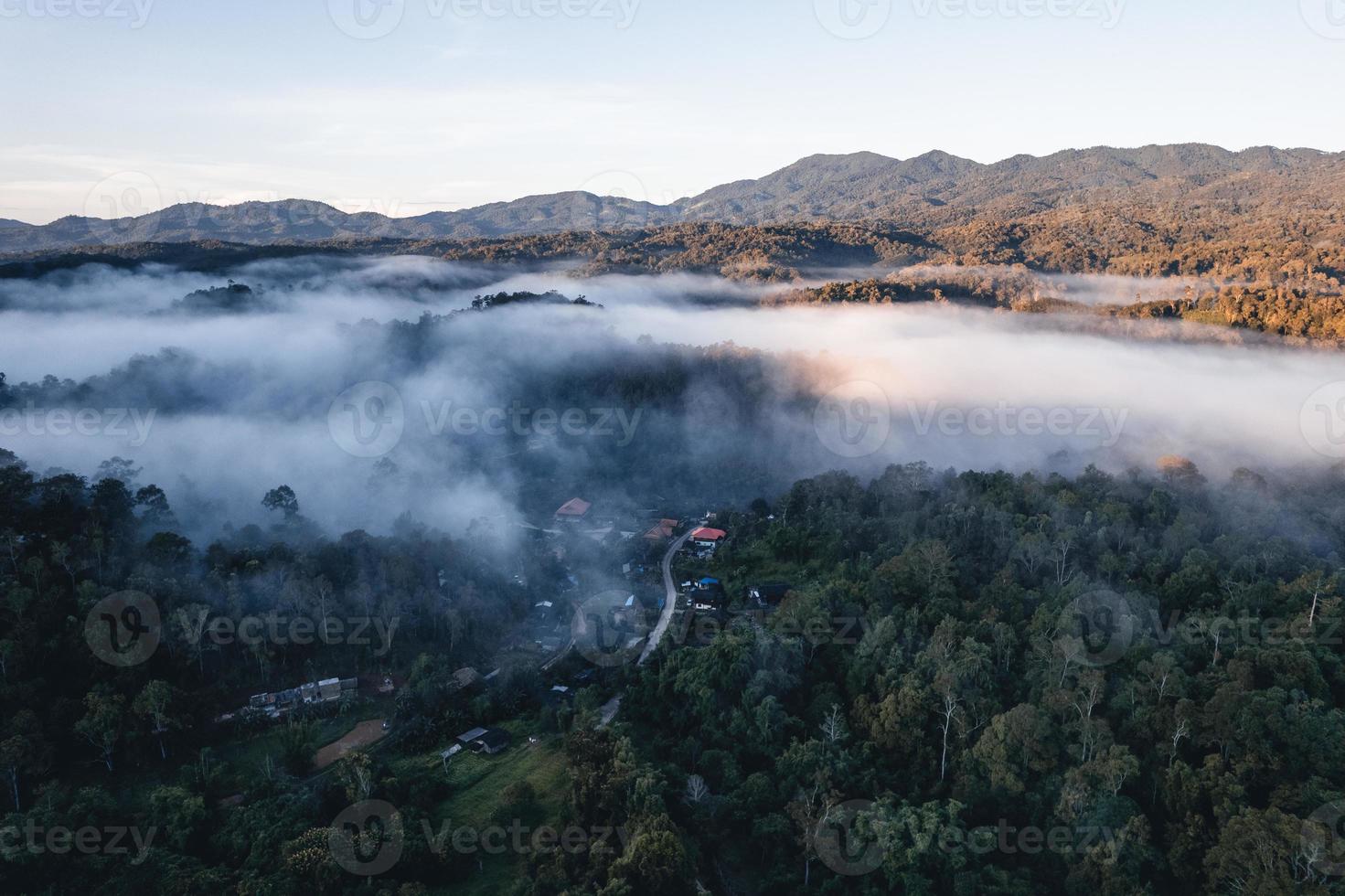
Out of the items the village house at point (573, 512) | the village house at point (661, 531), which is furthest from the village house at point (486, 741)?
the village house at point (573, 512)

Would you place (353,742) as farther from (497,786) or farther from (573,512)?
(573,512)

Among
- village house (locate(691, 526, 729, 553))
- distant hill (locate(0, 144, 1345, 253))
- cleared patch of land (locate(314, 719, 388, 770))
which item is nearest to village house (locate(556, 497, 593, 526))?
village house (locate(691, 526, 729, 553))

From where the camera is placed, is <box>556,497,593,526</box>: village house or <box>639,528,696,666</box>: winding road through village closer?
<box>639,528,696,666</box>: winding road through village

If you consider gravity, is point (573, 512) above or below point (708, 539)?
above

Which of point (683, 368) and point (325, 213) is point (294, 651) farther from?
point (325, 213)

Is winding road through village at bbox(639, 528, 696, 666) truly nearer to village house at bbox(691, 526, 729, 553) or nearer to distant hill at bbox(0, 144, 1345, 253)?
village house at bbox(691, 526, 729, 553)

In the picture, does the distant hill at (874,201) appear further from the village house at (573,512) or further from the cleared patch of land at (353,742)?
the cleared patch of land at (353,742)

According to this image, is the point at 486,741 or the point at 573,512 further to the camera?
the point at 573,512

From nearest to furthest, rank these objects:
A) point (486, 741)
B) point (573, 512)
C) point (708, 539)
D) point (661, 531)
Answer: point (486, 741), point (708, 539), point (661, 531), point (573, 512)

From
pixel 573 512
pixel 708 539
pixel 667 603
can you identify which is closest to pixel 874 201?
pixel 573 512
